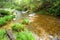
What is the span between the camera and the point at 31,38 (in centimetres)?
785

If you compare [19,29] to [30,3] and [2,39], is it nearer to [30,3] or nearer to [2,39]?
[2,39]

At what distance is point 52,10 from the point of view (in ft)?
69.7

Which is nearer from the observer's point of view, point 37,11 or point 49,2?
point 49,2

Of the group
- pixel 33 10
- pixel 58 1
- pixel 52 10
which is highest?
pixel 58 1

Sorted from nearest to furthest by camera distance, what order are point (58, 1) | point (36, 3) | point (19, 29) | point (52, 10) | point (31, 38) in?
point (31, 38) < point (19, 29) < point (58, 1) < point (52, 10) < point (36, 3)

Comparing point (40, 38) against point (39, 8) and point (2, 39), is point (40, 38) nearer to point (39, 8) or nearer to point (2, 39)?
point (2, 39)

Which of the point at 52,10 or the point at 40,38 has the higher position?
the point at 40,38

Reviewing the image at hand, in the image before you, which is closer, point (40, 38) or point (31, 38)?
point (31, 38)

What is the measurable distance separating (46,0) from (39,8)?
8.86 ft

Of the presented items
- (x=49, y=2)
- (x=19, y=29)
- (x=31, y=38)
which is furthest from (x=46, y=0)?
(x=31, y=38)

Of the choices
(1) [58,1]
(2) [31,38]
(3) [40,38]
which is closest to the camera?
(2) [31,38]

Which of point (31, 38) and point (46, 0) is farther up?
point (31, 38)

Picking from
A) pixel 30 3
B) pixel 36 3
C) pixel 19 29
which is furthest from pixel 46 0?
pixel 19 29

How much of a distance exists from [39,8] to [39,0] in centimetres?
165
